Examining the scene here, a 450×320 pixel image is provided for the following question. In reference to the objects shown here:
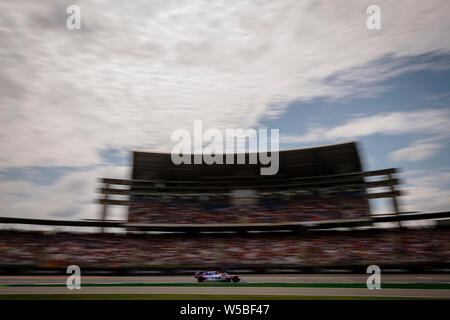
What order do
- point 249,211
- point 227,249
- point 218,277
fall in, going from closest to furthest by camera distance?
1. point 218,277
2. point 227,249
3. point 249,211

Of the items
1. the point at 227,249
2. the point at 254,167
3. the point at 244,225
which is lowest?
the point at 227,249

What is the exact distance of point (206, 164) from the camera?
35.4 meters

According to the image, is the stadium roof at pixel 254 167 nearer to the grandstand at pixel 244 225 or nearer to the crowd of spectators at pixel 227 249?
the grandstand at pixel 244 225

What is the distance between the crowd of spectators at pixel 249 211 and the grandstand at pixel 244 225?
12cm

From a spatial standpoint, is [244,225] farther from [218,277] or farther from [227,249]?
[218,277]

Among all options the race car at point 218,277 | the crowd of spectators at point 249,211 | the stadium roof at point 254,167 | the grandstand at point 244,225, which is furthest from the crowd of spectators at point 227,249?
the race car at point 218,277

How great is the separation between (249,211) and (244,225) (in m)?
3.07

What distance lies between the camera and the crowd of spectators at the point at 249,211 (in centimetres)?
3175

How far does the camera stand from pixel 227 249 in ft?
→ 100

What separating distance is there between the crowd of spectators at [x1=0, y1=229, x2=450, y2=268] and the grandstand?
10 centimetres

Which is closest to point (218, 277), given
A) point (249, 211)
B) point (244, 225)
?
point (244, 225)

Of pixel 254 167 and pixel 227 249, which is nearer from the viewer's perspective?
pixel 227 249
